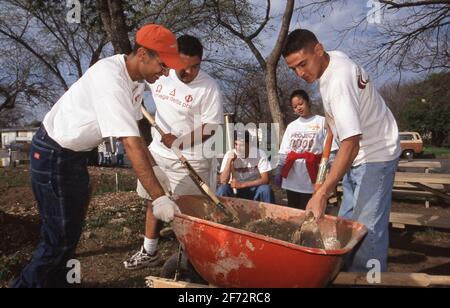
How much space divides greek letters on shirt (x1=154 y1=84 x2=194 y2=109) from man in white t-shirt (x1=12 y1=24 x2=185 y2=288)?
0.87 m

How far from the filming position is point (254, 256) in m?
2.30

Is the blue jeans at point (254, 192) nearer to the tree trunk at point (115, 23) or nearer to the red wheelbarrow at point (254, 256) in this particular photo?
the red wheelbarrow at point (254, 256)

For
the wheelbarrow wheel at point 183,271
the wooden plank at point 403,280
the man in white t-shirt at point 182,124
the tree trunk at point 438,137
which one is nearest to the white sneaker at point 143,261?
the man in white t-shirt at point 182,124

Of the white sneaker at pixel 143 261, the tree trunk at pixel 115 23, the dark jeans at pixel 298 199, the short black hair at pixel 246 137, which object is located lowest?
the white sneaker at pixel 143 261

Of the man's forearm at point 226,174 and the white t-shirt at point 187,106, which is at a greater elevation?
the white t-shirt at point 187,106


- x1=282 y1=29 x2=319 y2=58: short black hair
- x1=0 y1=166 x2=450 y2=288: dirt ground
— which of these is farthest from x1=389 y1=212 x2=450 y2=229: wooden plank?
x1=282 y1=29 x2=319 y2=58: short black hair

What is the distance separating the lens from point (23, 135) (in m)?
65.3

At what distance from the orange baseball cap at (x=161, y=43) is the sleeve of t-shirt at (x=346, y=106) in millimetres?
935

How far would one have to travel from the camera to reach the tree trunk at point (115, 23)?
6551mm

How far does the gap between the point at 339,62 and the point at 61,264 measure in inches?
85.9

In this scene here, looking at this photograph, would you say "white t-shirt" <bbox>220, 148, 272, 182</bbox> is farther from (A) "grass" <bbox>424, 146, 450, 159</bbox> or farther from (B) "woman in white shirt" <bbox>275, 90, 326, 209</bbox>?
(A) "grass" <bbox>424, 146, 450, 159</bbox>

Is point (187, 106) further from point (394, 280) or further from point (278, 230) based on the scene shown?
point (394, 280)
